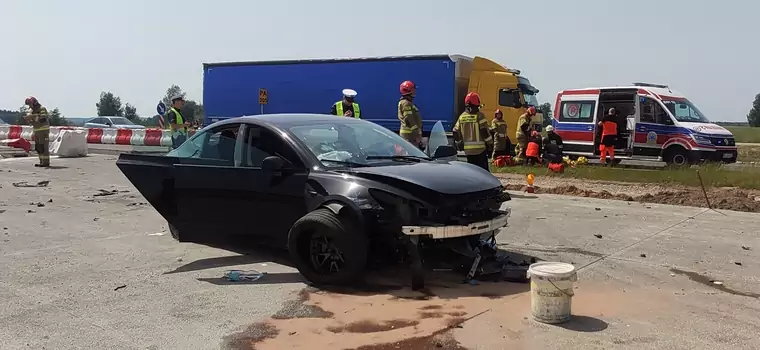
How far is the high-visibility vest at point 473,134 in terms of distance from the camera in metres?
9.66

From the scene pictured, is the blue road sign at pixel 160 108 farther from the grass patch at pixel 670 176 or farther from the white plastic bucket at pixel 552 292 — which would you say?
the white plastic bucket at pixel 552 292

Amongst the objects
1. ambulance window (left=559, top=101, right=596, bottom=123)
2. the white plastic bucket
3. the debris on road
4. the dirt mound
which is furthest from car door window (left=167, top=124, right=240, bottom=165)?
ambulance window (left=559, top=101, right=596, bottom=123)

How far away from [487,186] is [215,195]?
2632 mm

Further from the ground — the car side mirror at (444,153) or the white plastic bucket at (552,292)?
the car side mirror at (444,153)

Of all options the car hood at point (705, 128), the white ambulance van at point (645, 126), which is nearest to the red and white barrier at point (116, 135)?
the white ambulance van at point (645, 126)

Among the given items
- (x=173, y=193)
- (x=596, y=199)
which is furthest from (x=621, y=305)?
(x=596, y=199)

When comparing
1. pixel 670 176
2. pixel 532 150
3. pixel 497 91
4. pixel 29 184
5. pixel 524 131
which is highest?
pixel 497 91

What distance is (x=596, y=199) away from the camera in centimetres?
1125

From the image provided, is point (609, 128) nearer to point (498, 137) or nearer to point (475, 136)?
point (498, 137)

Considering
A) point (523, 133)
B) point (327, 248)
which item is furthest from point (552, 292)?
point (523, 133)

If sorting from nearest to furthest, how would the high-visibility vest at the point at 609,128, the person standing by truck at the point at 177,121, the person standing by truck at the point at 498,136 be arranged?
the person standing by truck at the point at 177,121 → the person standing by truck at the point at 498,136 → the high-visibility vest at the point at 609,128

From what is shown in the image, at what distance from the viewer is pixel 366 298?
538 cm

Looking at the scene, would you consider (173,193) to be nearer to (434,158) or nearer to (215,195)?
(215,195)

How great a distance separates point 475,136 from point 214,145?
13.6 feet
